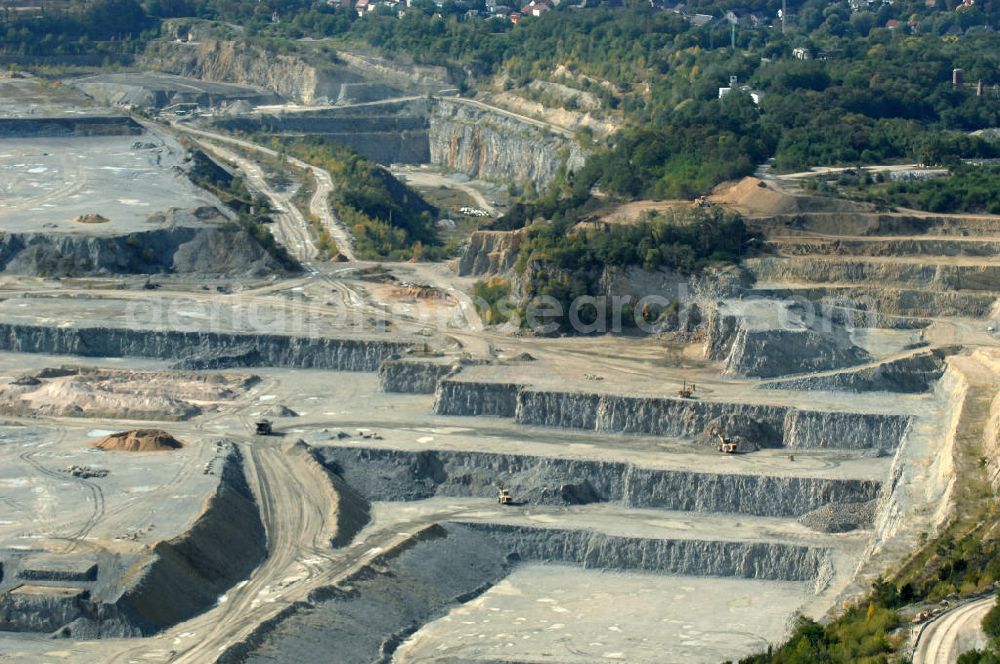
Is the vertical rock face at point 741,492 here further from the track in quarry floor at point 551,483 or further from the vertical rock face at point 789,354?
the vertical rock face at point 789,354

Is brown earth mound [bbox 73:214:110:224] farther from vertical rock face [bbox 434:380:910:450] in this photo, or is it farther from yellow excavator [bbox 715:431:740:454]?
yellow excavator [bbox 715:431:740:454]

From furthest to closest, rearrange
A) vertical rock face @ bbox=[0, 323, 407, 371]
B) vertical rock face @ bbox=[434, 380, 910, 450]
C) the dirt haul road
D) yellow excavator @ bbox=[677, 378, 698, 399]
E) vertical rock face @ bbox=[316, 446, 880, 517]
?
the dirt haul road, vertical rock face @ bbox=[0, 323, 407, 371], yellow excavator @ bbox=[677, 378, 698, 399], vertical rock face @ bbox=[434, 380, 910, 450], vertical rock face @ bbox=[316, 446, 880, 517]

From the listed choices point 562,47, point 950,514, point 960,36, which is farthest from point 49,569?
point 960,36

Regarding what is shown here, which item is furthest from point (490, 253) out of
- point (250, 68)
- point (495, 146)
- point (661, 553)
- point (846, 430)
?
point (250, 68)

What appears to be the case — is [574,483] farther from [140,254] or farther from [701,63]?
[701,63]

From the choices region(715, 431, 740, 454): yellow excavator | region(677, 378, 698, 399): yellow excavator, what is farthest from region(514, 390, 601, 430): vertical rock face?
region(715, 431, 740, 454): yellow excavator

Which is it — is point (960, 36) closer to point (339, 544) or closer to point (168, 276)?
point (168, 276)
